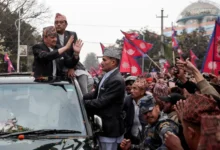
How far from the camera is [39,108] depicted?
4953 mm

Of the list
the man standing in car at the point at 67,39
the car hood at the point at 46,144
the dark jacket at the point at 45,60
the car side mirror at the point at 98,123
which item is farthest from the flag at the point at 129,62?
the car hood at the point at 46,144

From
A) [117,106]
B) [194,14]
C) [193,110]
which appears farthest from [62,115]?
[194,14]

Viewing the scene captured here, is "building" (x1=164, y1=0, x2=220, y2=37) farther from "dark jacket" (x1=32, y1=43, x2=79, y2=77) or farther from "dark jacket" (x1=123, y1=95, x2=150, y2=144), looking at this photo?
"dark jacket" (x1=32, y1=43, x2=79, y2=77)

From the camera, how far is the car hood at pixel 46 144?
430cm

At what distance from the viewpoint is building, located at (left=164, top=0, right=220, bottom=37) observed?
12547cm

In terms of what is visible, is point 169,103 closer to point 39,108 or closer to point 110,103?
point 110,103

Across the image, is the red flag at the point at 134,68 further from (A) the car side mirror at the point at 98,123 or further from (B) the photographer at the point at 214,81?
(A) the car side mirror at the point at 98,123

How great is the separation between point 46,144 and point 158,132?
1062 millimetres

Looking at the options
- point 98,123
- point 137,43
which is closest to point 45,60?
point 98,123

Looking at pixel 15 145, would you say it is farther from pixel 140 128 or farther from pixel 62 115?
pixel 140 128

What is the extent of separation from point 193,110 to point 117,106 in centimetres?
326

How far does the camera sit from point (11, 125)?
4.72 meters

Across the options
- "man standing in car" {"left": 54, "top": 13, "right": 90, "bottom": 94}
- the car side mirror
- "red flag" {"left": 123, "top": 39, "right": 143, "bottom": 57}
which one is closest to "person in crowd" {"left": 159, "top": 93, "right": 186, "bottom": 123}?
the car side mirror

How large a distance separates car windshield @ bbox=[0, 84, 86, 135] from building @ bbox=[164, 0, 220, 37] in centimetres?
11736
